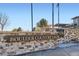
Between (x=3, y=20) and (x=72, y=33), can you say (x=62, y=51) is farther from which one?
(x=3, y=20)

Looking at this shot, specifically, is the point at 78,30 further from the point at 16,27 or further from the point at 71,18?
the point at 16,27

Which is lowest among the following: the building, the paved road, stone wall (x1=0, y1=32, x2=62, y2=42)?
the paved road

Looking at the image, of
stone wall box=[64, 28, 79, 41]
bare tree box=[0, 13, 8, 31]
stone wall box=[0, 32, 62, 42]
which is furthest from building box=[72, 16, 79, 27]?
bare tree box=[0, 13, 8, 31]

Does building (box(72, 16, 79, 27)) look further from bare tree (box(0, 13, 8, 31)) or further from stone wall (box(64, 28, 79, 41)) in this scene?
bare tree (box(0, 13, 8, 31))

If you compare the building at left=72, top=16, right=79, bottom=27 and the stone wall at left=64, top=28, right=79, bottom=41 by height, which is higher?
the building at left=72, top=16, right=79, bottom=27

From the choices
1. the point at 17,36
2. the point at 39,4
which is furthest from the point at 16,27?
the point at 39,4

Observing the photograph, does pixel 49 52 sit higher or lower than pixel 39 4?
lower

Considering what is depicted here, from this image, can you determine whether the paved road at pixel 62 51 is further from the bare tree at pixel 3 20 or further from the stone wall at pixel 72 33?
the bare tree at pixel 3 20

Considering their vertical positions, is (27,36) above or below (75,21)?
below

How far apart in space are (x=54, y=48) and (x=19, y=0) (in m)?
0.86

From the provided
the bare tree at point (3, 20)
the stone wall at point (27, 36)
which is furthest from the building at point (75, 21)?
the bare tree at point (3, 20)

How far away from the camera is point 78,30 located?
5.18m

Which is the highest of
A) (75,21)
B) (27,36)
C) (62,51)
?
(75,21)

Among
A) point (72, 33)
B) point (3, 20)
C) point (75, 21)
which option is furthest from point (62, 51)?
point (3, 20)
